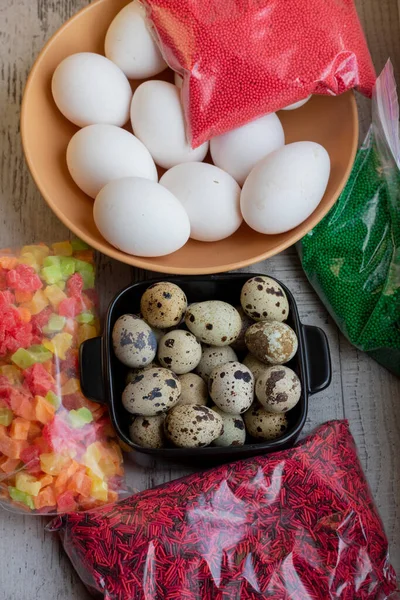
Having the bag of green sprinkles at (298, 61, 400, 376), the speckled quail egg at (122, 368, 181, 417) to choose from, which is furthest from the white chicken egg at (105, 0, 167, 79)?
the speckled quail egg at (122, 368, 181, 417)

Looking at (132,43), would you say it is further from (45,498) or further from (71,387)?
(45,498)

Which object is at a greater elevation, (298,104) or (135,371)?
(298,104)

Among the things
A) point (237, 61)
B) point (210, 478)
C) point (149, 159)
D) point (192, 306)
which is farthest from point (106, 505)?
point (237, 61)

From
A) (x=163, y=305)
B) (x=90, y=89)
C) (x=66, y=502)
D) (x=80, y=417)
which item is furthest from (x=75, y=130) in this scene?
(x=66, y=502)

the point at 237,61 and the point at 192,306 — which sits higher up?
the point at 237,61

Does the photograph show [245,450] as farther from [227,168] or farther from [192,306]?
[227,168]

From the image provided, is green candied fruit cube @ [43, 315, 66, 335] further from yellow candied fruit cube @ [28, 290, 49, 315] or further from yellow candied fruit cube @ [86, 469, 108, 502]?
yellow candied fruit cube @ [86, 469, 108, 502]

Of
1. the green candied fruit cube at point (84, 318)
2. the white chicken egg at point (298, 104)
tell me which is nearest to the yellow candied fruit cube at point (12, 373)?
the green candied fruit cube at point (84, 318)
